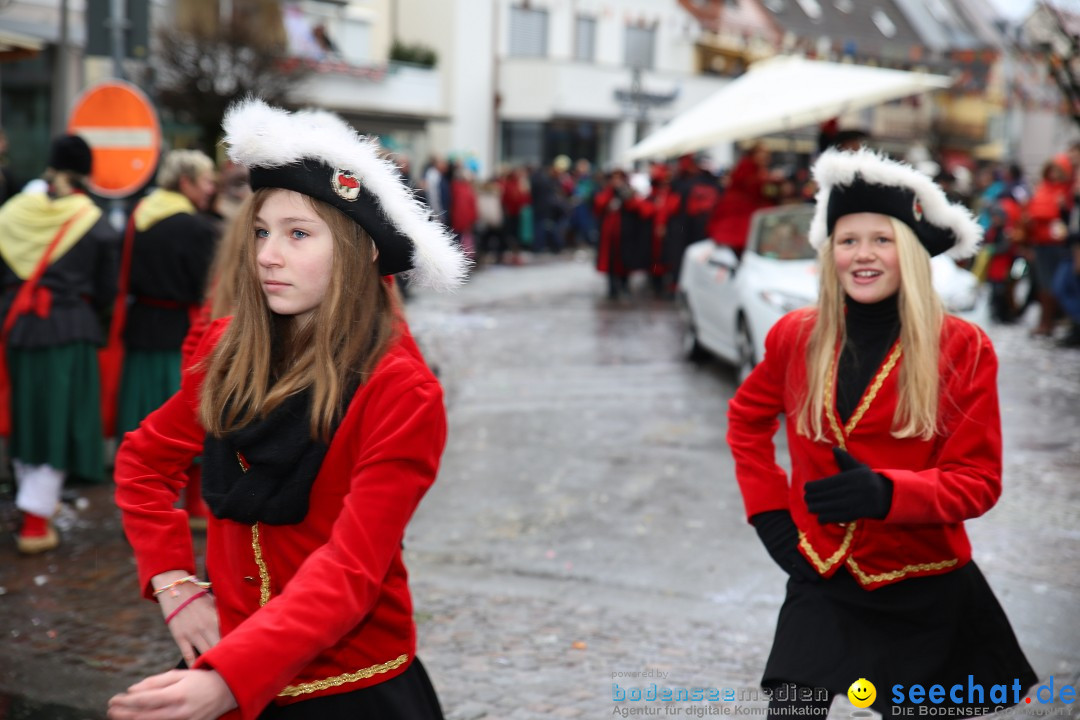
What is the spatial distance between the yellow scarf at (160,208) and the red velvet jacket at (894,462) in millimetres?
4180

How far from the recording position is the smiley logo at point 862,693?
3092 mm

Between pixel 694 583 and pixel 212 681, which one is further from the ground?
pixel 212 681

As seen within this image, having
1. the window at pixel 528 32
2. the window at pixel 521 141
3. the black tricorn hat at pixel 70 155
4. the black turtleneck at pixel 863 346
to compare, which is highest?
the window at pixel 528 32

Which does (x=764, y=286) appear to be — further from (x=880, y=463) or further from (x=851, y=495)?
(x=851, y=495)

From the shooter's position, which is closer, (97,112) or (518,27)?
(97,112)

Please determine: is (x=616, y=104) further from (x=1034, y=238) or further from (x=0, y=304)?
(x=0, y=304)

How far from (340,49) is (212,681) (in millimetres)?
32289

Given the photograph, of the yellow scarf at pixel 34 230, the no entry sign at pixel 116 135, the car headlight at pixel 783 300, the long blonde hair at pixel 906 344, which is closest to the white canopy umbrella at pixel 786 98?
the car headlight at pixel 783 300

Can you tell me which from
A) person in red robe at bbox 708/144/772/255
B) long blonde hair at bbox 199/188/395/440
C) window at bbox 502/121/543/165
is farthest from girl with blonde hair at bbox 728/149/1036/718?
window at bbox 502/121/543/165

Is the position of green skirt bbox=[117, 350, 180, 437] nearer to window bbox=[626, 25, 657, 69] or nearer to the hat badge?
the hat badge

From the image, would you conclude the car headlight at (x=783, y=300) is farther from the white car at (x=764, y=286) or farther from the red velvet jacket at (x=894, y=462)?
the red velvet jacket at (x=894, y=462)

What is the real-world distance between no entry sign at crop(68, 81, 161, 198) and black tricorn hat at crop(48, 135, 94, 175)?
1887 mm

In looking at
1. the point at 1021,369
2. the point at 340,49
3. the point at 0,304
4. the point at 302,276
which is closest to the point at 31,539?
the point at 0,304

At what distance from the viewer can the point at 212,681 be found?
2000 mm
